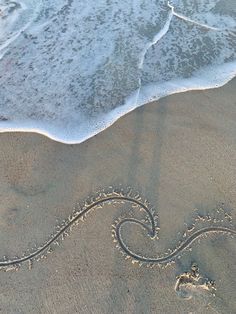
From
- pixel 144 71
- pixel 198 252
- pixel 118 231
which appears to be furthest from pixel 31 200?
pixel 144 71

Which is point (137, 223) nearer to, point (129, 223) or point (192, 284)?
point (129, 223)

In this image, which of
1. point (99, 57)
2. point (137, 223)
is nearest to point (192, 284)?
point (137, 223)

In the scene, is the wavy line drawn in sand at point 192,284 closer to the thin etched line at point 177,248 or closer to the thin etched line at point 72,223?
the thin etched line at point 177,248

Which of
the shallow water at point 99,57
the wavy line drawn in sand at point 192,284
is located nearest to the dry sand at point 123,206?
the wavy line drawn in sand at point 192,284

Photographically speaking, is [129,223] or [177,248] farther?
[129,223]

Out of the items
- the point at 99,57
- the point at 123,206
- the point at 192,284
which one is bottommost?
the point at 192,284

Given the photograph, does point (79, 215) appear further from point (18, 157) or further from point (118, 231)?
point (18, 157)
